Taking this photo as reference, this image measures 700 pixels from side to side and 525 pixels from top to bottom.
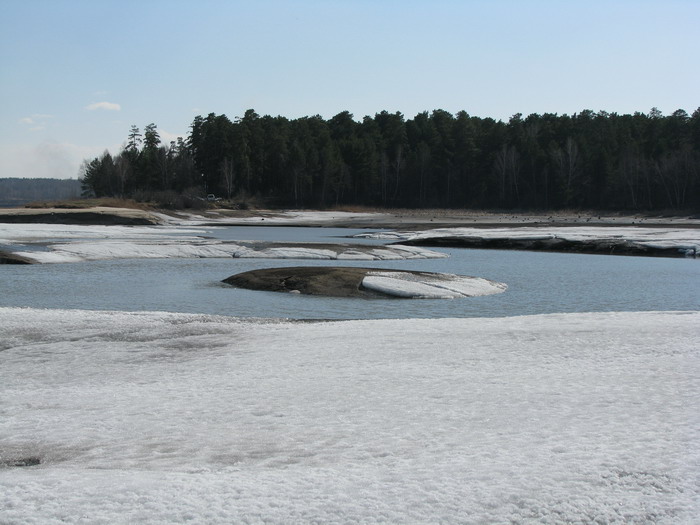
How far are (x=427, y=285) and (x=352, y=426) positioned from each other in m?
15.0

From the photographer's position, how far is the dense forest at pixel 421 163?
108188 mm

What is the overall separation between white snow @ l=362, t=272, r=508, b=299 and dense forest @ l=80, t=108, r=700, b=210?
279 feet

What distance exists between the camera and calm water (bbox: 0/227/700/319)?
19.4 metres

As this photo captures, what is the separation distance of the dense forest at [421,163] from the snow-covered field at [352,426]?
96.3 metres

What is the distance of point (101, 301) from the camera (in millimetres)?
20391

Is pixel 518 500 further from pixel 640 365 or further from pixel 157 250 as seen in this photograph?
pixel 157 250

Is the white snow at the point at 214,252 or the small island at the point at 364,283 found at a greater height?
the white snow at the point at 214,252

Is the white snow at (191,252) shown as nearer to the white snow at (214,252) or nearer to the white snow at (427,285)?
the white snow at (214,252)

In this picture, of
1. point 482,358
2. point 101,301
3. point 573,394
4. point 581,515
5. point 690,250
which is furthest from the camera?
→ point 690,250

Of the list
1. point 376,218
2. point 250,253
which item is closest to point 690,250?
point 250,253

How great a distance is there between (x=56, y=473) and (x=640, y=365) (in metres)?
8.42

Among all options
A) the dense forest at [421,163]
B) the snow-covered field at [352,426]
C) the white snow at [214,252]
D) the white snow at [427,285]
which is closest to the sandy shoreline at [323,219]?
the dense forest at [421,163]

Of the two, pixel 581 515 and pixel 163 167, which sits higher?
pixel 163 167

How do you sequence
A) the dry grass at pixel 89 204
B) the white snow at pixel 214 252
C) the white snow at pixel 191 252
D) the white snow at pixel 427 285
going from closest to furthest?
the white snow at pixel 427 285
the white snow at pixel 191 252
the white snow at pixel 214 252
the dry grass at pixel 89 204
